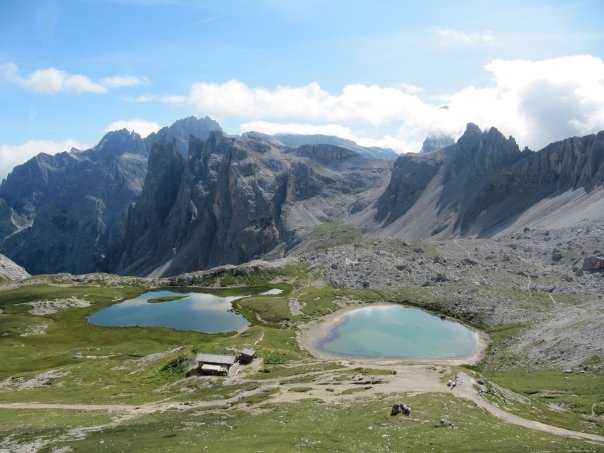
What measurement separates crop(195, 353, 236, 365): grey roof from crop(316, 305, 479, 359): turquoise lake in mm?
27829

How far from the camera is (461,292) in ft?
453

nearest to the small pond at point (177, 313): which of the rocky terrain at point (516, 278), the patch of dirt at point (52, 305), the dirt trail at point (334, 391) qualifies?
the patch of dirt at point (52, 305)

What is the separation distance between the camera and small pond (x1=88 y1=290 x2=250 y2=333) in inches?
5271

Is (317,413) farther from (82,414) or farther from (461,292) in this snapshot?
(461,292)

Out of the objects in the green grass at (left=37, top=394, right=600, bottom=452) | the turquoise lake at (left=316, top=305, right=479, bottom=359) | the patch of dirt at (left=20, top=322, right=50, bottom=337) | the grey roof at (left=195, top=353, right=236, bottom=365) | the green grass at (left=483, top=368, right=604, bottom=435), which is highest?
the green grass at (left=37, top=394, right=600, bottom=452)

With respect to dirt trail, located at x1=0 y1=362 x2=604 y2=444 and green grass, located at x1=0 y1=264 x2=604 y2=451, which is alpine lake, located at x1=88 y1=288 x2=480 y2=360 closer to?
green grass, located at x1=0 y1=264 x2=604 y2=451

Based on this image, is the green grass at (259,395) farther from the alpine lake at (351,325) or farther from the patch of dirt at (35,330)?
the alpine lake at (351,325)

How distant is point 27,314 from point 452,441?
145 metres

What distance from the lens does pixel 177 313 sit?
A: 486 feet

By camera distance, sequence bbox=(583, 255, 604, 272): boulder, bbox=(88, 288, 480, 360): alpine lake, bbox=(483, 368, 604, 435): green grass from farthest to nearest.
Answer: bbox=(583, 255, 604, 272): boulder → bbox=(88, 288, 480, 360): alpine lake → bbox=(483, 368, 604, 435): green grass

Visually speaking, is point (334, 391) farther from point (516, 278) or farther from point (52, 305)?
point (52, 305)

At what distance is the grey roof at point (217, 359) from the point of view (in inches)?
3103

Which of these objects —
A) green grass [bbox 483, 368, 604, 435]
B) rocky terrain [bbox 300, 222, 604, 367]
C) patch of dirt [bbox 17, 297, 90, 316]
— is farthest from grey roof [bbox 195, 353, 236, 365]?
patch of dirt [bbox 17, 297, 90, 316]

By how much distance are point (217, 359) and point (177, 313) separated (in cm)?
7270
